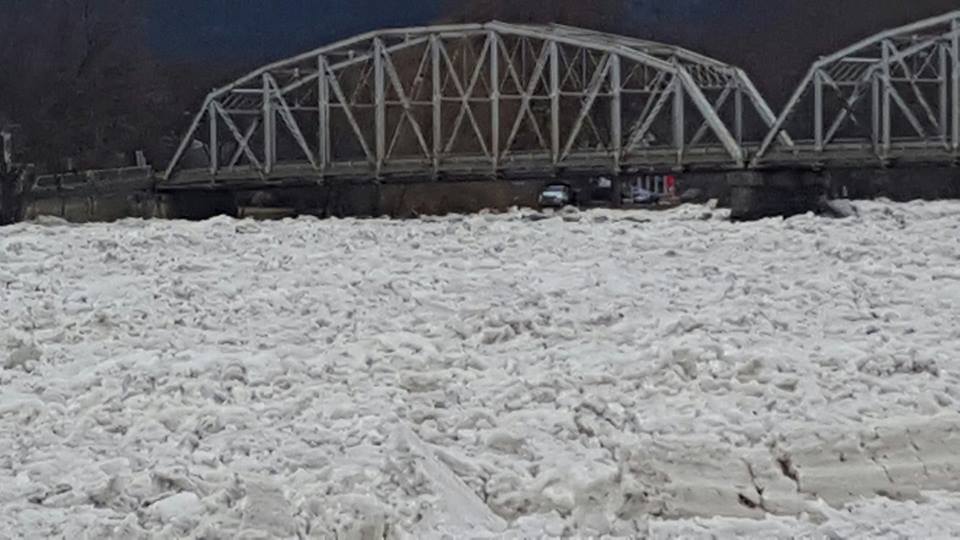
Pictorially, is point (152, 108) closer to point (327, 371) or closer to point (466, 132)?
point (466, 132)

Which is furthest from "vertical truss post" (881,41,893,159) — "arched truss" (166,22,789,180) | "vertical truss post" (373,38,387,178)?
"vertical truss post" (373,38,387,178)

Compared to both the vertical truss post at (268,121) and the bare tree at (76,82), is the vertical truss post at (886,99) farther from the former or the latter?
the bare tree at (76,82)

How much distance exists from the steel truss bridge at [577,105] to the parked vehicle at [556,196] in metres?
2.78

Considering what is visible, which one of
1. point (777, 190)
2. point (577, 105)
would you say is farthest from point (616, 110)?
point (577, 105)

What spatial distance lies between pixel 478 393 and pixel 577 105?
204 ft

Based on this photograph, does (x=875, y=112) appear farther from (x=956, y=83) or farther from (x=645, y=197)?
(x=645, y=197)

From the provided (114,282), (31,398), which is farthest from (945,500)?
(114,282)

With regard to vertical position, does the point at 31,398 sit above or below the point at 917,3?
below

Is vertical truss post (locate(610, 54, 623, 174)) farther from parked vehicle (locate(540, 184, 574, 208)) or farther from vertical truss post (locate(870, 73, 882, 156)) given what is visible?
parked vehicle (locate(540, 184, 574, 208))

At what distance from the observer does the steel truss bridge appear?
46781 mm

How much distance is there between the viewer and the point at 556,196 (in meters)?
67.3

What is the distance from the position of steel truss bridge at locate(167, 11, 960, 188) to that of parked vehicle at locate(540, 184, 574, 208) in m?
2.78

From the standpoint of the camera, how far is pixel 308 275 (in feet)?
56.3

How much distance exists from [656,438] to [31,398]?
4772mm
